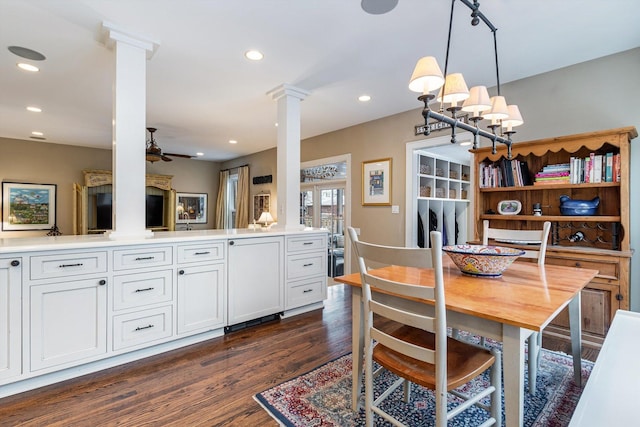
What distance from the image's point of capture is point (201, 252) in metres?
2.54

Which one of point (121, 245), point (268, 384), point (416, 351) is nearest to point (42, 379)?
point (121, 245)

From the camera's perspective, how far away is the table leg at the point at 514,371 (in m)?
1.08

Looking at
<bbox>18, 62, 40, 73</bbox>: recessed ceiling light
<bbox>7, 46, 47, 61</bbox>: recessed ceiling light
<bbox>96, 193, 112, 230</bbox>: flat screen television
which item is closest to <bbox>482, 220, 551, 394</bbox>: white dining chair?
Answer: <bbox>7, 46, 47, 61</bbox>: recessed ceiling light

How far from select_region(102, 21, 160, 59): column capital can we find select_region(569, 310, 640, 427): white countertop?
3181 mm

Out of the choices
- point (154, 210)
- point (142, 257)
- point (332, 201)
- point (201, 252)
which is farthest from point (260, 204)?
point (142, 257)

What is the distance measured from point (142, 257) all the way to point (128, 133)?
980 millimetres

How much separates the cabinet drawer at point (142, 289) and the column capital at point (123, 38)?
180 centimetres

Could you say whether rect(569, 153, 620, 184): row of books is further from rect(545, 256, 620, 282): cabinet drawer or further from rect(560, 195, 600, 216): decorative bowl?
rect(545, 256, 620, 282): cabinet drawer

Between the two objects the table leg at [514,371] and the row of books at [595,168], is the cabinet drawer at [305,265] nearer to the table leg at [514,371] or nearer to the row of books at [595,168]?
the table leg at [514,371]

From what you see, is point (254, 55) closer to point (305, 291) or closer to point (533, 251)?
point (305, 291)

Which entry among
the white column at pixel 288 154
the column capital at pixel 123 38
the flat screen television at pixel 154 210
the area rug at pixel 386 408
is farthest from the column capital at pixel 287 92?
the flat screen television at pixel 154 210

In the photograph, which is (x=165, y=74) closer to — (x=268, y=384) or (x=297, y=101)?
(x=297, y=101)

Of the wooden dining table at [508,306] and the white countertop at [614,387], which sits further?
the wooden dining table at [508,306]

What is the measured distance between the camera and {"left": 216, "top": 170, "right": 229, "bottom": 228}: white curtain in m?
8.24
